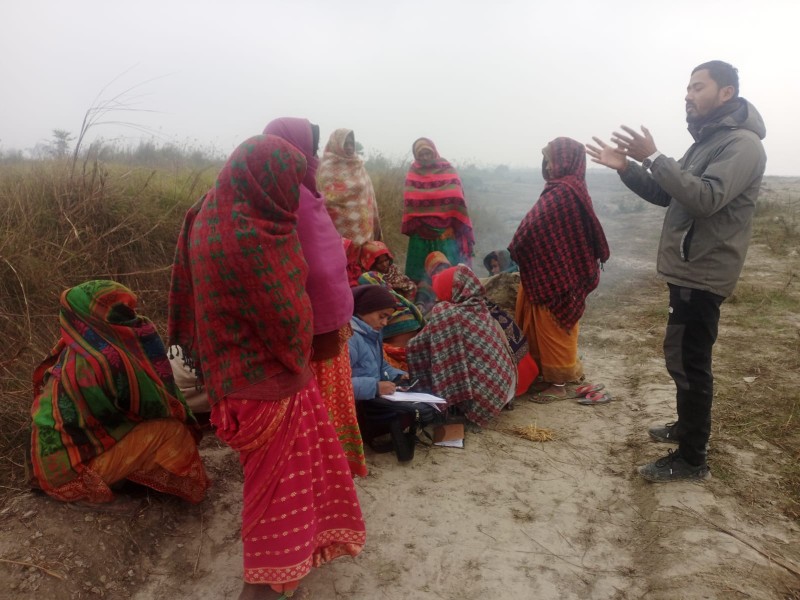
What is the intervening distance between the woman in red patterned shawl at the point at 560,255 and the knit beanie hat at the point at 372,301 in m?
1.39

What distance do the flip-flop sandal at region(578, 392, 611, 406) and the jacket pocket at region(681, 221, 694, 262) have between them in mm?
1783

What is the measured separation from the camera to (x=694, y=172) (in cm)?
291

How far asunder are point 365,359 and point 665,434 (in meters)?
1.99

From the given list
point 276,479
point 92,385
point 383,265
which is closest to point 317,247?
point 276,479

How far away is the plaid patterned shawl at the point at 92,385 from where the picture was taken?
2.40m

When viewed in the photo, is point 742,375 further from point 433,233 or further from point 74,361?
point 74,361

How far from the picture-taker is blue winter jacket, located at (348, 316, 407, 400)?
338 centimetres

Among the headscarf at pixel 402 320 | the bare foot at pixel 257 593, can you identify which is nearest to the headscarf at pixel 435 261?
the headscarf at pixel 402 320

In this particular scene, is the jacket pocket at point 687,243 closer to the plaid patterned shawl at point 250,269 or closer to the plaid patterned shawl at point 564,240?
the plaid patterned shawl at point 564,240

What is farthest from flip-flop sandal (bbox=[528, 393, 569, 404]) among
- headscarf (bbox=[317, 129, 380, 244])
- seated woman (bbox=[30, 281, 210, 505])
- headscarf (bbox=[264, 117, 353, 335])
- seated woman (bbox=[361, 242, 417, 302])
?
seated woman (bbox=[30, 281, 210, 505])

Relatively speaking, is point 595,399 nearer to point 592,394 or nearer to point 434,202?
point 592,394

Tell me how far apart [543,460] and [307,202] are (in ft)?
7.55

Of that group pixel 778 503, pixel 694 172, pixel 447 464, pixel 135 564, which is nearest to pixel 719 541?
pixel 778 503

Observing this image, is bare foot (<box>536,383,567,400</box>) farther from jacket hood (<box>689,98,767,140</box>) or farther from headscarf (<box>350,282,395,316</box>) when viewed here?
jacket hood (<box>689,98,767,140</box>)
